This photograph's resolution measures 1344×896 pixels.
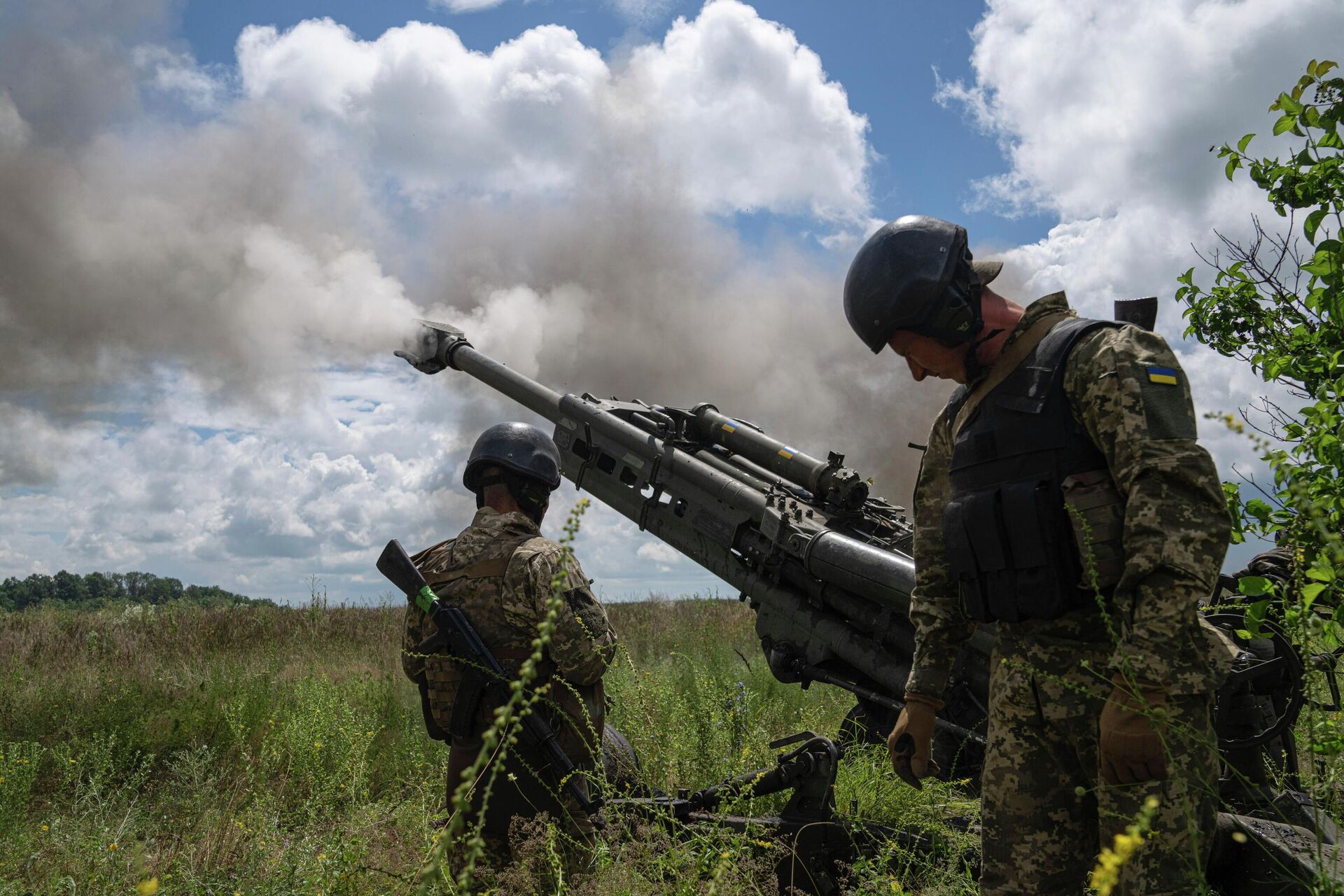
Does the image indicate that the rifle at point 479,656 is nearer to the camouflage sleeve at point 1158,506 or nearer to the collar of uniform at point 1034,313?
the collar of uniform at point 1034,313

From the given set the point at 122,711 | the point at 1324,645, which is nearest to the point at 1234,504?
the point at 1324,645

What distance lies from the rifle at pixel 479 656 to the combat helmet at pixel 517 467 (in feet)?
1.68

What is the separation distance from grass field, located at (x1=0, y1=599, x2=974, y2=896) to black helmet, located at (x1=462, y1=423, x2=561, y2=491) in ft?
2.75

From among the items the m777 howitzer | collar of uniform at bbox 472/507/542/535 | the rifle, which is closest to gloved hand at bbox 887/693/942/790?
the m777 howitzer

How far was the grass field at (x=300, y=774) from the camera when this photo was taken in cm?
306

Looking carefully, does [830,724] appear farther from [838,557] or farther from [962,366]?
[962,366]

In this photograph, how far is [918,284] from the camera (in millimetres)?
2641

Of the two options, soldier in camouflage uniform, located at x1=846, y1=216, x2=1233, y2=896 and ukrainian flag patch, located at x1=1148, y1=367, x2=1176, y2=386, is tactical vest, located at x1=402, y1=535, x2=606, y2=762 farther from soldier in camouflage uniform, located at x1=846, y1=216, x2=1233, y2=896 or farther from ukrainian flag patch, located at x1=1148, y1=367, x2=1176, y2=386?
ukrainian flag patch, located at x1=1148, y1=367, x2=1176, y2=386

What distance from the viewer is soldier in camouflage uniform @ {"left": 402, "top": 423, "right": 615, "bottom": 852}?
3.46 m

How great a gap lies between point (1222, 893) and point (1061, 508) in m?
1.34

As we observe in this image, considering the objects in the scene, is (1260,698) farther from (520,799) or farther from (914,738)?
(520,799)

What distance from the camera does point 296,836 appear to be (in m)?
4.50

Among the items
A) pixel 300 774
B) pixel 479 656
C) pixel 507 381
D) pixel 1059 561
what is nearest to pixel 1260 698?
pixel 1059 561

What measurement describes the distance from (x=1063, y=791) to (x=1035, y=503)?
28.5 inches
